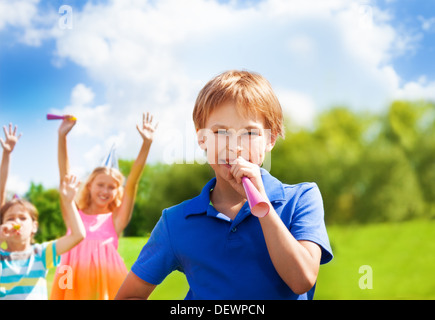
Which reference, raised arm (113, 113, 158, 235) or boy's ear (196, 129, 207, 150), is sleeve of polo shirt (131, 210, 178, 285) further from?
raised arm (113, 113, 158, 235)

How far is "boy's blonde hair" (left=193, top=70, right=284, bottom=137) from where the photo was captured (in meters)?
0.83

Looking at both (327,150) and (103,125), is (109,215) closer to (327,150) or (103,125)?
(103,125)

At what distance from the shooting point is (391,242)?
97.8 inches

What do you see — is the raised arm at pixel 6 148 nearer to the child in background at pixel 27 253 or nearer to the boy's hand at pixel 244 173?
the child in background at pixel 27 253

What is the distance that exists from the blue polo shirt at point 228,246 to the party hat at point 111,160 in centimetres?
87

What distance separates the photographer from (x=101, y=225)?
65.6 inches

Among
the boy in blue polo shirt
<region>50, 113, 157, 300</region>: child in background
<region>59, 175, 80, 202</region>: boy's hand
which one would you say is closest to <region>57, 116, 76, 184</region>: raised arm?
<region>50, 113, 157, 300</region>: child in background

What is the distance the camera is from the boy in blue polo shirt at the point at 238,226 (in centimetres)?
74

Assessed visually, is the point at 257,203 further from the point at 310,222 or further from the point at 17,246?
the point at 17,246

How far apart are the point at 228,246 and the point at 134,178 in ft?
3.08

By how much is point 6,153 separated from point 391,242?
1.84m

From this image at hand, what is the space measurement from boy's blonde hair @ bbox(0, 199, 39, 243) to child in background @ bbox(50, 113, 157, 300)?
0.51 ft
